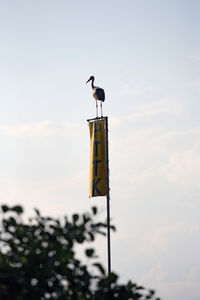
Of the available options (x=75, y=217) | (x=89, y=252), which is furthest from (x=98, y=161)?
(x=89, y=252)

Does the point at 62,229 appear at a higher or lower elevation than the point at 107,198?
lower

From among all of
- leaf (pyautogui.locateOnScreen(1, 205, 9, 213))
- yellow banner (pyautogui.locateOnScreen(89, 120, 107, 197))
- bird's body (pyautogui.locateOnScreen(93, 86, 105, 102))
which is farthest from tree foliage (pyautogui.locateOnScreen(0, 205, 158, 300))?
bird's body (pyautogui.locateOnScreen(93, 86, 105, 102))

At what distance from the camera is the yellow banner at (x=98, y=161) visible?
22.3m

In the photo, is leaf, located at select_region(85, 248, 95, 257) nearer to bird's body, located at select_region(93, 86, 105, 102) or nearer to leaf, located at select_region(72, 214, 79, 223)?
leaf, located at select_region(72, 214, 79, 223)

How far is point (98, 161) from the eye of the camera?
888 inches

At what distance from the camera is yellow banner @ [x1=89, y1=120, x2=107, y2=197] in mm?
22281

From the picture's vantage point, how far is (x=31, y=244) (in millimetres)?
6410

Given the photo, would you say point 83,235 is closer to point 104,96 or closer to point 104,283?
point 104,283

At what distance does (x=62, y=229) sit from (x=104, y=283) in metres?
1.09

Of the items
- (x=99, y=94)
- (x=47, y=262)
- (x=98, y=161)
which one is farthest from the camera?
(x=99, y=94)

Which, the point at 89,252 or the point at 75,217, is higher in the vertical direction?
the point at 75,217

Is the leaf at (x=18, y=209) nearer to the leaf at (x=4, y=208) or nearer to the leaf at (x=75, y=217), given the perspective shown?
the leaf at (x=4, y=208)

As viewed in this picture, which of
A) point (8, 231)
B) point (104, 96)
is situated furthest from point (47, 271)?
point (104, 96)

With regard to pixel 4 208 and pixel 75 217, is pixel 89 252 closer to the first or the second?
pixel 75 217
